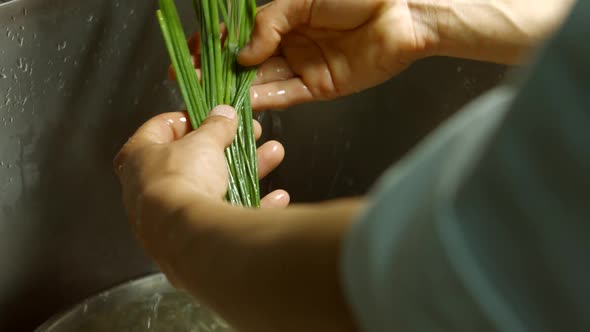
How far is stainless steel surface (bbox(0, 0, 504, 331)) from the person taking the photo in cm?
107

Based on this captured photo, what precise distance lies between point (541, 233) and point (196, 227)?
0.23 meters

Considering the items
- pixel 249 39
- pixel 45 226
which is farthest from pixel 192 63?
pixel 45 226

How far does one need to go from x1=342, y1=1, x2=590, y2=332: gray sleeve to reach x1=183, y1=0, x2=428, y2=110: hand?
24.4 inches

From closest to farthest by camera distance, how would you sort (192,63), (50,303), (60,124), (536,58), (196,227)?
(536,58) < (196,227) < (192,63) < (60,124) < (50,303)

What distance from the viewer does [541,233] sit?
0.34 m

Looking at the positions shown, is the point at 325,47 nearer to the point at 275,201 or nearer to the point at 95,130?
the point at 275,201

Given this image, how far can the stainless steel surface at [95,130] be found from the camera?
42.0 inches

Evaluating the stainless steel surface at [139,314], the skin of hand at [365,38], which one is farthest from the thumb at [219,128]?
the stainless steel surface at [139,314]

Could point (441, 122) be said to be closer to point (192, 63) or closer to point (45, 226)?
point (192, 63)

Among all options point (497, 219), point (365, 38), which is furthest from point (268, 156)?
point (497, 219)

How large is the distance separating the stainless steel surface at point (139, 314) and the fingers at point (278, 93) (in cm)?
32

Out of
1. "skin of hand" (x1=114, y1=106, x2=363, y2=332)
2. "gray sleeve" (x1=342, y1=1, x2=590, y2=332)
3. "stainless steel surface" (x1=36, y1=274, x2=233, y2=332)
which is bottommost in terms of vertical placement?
"stainless steel surface" (x1=36, y1=274, x2=233, y2=332)

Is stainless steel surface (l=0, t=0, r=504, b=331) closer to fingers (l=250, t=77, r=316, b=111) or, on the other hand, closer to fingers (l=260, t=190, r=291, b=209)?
fingers (l=250, t=77, r=316, b=111)

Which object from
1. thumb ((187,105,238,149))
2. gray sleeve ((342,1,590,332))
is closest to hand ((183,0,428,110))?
thumb ((187,105,238,149))
